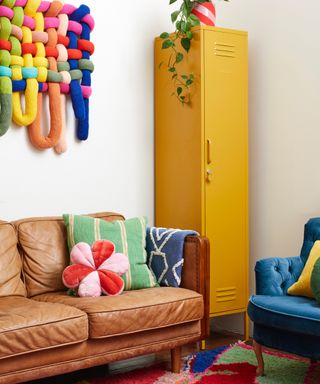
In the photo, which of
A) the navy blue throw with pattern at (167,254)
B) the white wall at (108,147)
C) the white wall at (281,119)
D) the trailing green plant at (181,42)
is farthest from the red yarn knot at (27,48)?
the white wall at (281,119)

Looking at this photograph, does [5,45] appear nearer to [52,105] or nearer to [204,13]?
[52,105]

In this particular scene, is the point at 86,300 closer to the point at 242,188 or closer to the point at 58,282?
the point at 58,282

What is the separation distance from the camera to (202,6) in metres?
4.11

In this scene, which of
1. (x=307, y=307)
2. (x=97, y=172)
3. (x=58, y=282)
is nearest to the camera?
(x=307, y=307)

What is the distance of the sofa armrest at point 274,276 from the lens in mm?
3350

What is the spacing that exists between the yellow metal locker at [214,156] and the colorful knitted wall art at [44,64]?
589 mm

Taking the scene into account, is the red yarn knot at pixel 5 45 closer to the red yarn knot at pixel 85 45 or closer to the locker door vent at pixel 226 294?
the red yarn knot at pixel 85 45

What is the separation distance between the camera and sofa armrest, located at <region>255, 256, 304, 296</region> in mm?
3350

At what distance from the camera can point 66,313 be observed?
289cm

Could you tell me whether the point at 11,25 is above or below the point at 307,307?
above

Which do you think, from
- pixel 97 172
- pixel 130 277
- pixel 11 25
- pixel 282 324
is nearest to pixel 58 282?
pixel 130 277

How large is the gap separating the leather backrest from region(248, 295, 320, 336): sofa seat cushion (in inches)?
38.7

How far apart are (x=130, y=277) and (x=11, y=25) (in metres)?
1.44

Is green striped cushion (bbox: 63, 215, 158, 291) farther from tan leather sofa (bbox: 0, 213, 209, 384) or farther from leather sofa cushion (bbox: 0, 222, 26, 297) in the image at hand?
leather sofa cushion (bbox: 0, 222, 26, 297)
